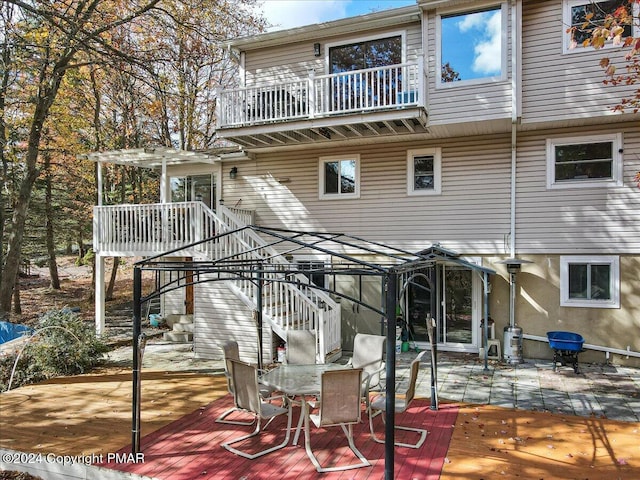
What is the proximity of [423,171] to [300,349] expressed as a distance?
5.87 metres

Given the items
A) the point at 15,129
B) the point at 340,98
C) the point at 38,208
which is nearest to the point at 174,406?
the point at 340,98

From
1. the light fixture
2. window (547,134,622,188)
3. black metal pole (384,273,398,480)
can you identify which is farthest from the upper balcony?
black metal pole (384,273,398,480)

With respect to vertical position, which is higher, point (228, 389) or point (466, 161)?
point (466, 161)

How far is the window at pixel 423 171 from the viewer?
10.4 meters

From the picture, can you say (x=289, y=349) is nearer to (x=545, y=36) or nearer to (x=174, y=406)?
(x=174, y=406)

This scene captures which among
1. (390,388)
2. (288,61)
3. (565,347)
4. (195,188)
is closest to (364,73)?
(288,61)

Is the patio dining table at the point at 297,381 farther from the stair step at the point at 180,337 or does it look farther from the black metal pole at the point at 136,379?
the stair step at the point at 180,337

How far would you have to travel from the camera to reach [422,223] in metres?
10.5

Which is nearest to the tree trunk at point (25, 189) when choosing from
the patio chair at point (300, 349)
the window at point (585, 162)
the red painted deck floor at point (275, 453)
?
the red painted deck floor at point (275, 453)

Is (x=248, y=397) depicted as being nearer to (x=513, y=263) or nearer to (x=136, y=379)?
(x=136, y=379)

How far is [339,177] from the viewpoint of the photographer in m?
11.4

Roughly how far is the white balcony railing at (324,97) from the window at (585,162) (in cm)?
344

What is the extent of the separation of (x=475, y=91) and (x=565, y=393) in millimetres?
6275

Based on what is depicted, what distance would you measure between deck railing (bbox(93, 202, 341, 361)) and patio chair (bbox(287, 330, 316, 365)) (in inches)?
77.8
